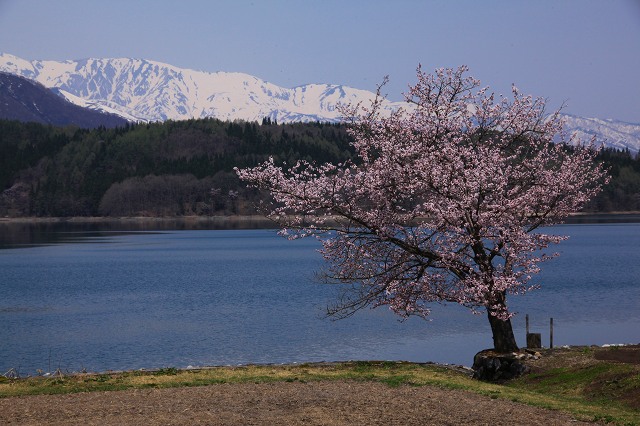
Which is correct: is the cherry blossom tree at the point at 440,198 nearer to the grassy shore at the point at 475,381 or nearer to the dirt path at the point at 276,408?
the grassy shore at the point at 475,381

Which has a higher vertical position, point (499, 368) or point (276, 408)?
point (276, 408)

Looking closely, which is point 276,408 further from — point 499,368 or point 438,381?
point 499,368

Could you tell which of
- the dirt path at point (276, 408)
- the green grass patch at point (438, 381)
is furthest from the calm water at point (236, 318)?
the dirt path at point (276, 408)

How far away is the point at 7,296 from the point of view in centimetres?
8012

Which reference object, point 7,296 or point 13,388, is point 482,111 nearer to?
point 13,388

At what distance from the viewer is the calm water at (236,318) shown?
4653 cm

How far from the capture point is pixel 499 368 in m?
28.8

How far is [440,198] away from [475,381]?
6.34m

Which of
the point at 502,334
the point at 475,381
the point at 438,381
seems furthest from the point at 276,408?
the point at 502,334

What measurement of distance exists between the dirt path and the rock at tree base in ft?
20.8

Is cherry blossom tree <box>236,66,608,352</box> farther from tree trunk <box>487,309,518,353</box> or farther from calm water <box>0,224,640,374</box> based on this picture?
calm water <box>0,224,640,374</box>

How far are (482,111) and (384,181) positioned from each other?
4.99m

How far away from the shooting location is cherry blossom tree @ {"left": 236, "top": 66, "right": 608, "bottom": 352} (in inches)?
1140

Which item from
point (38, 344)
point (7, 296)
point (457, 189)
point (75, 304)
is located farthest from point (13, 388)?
point (7, 296)
